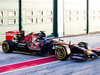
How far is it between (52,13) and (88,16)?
18.0 feet

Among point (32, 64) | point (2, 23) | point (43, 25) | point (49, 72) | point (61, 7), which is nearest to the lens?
point (49, 72)

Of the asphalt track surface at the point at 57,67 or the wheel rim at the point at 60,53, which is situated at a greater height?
the wheel rim at the point at 60,53

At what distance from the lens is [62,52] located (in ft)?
33.3

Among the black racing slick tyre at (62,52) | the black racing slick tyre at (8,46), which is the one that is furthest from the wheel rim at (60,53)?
the black racing slick tyre at (8,46)

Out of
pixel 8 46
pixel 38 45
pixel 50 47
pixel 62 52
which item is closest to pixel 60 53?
Answer: pixel 62 52

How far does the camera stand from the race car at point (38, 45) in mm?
10214

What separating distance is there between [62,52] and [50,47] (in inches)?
44.3

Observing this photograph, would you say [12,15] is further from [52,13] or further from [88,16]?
[88,16]

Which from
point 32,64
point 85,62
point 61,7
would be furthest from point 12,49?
point 61,7

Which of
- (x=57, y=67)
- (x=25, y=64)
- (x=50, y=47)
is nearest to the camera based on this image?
(x=57, y=67)

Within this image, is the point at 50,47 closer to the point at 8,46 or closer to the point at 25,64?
the point at 25,64

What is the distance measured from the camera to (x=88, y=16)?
24.9m

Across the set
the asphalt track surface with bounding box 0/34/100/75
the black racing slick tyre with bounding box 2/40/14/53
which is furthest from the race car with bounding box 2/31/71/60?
the asphalt track surface with bounding box 0/34/100/75

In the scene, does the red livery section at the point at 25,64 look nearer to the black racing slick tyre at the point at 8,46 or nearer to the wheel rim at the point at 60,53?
the wheel rim at the point at 60,53
